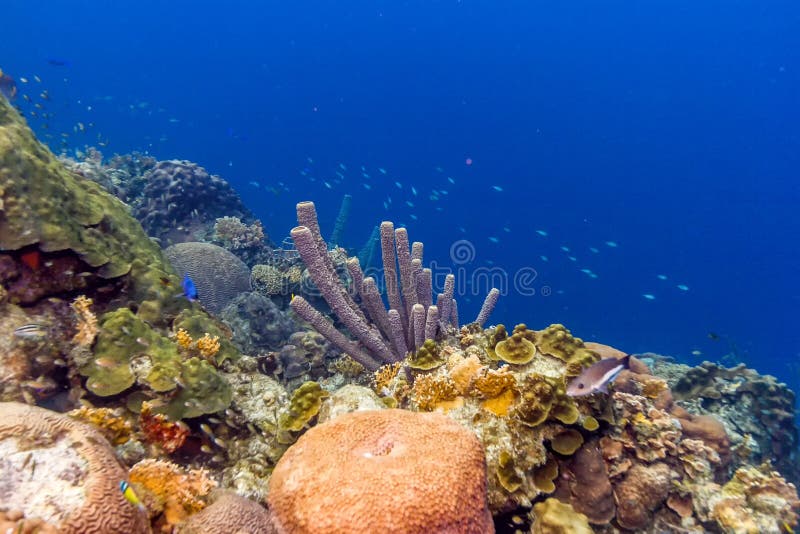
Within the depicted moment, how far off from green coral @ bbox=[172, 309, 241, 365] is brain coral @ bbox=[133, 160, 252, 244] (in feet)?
23.1

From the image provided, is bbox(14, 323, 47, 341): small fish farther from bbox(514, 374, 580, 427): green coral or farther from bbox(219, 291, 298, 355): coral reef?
bbox(514, 374, 580, 427): green coral

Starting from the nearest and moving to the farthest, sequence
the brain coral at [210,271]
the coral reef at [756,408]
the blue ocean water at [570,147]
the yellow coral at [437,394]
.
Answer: the yellow coral at [437,394] → the coral reef at [756,408] → the brain coral at [210,271] → the blue ocean water at [570,147]

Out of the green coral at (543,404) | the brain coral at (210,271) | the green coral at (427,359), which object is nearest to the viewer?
the green coral at (543,404)

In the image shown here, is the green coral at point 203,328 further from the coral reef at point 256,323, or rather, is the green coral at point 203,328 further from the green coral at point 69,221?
the coral reef at point 256,323

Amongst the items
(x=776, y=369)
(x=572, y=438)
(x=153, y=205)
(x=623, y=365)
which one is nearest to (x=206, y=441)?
(x=572, y=438)

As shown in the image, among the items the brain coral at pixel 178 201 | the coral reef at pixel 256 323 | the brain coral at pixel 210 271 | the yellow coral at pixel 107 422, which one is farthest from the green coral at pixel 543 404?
the brain coral at pixel 178 201

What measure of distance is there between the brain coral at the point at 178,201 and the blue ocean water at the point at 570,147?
105 ft

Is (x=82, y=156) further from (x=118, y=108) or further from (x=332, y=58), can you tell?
(x=118, y=108)

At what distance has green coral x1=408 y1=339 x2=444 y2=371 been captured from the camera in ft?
14.1

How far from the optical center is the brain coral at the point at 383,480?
2152 mm

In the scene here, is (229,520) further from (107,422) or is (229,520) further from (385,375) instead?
(385,375)

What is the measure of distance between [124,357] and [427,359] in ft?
9.63

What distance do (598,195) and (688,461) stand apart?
63.4 meters

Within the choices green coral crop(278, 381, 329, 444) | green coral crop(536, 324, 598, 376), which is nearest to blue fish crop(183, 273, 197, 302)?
green coral crop(278, 381, 329, 444)
